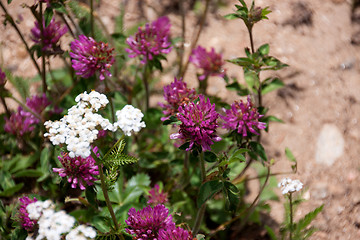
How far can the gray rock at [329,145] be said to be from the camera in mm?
3447

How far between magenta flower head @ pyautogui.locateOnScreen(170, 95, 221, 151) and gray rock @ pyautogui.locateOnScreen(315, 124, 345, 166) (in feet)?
5.54

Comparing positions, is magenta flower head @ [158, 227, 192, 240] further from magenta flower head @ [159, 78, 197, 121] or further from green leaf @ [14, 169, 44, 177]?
green leaf @ [14, 169, 44, 177]

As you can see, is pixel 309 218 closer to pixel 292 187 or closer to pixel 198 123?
pixel 292 187

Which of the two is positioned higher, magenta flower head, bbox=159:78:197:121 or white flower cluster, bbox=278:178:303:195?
magenta flower head, bbox=159:78:197:121

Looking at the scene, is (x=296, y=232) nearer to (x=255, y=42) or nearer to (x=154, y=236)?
(x=154, y=236)

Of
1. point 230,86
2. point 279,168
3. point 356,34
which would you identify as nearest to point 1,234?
point 230,86

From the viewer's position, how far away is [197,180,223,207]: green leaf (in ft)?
6.86

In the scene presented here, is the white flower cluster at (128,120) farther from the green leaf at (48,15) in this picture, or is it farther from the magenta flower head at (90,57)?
the green leaf at (48,15)

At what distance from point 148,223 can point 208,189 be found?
332mm

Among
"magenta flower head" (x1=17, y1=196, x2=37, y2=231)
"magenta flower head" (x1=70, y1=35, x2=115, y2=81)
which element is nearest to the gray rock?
"magenta flower head" (x1=70, y1=35, x2=115, y2=81)

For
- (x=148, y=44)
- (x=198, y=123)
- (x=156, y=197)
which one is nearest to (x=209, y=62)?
(x=148, y=44)

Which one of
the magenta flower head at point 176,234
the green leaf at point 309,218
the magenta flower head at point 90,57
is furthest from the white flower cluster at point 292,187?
the magenta flower head at point 90,57

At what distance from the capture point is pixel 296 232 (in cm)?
251

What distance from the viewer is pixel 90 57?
2.45 m
